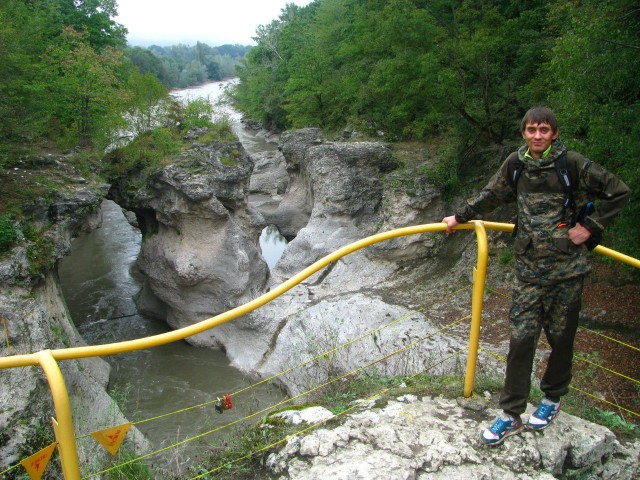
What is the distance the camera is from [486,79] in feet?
47.0

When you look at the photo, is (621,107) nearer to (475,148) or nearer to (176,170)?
(475,148)

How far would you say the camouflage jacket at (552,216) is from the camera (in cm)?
310

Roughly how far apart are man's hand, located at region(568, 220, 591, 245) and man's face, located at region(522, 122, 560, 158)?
1.65 feet

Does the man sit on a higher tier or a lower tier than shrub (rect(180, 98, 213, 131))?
lower

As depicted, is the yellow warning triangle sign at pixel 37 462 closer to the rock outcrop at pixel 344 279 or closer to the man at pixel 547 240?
the man at pixel 547 240

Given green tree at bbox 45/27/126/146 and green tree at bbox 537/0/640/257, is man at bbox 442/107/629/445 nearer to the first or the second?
green tree at bbox 537/0/640/257

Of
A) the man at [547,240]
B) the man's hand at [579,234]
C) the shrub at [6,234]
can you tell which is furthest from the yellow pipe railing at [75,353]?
the shrub at [6,234]

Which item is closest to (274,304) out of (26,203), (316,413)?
(26,203)

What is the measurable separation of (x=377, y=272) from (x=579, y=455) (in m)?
11.7

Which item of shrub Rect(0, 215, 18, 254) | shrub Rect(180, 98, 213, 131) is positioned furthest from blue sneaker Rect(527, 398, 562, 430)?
shrub Rect(180, 98, 213, 131)

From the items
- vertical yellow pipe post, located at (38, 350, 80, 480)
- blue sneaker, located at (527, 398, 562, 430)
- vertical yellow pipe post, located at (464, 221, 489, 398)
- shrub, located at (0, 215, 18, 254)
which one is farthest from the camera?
shrub, located at (0, 215, 18, 254)

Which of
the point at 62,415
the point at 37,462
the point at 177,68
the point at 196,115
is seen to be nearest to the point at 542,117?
the point at 62,415

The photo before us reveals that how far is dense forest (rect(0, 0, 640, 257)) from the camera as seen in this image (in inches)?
320

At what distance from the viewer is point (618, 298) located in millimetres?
10289
